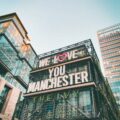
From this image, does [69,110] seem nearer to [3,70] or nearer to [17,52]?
[3,70]

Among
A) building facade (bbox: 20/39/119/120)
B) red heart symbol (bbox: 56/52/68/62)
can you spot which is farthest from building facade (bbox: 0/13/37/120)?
red heart symbol (bbox: 56/52/68/62)

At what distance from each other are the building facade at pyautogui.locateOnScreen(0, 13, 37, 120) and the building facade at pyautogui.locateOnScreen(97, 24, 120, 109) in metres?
56.7

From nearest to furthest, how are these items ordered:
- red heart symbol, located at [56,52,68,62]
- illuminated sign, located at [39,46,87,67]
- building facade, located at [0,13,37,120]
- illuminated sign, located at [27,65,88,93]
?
illuminated sign, located at [27,65,88,93] < illuminated sign, located at [39,46,87,67] < red heart symbol, located at [56,52,68,62] < building facade, located at [0,13,37,120]

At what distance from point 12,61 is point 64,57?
12.6 m

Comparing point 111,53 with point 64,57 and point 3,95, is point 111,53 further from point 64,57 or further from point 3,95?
point 3,95

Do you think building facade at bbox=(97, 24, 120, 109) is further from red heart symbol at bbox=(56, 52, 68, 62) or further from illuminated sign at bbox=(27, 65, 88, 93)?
illuminated sign at bbox=(27, 65, 88, 93)

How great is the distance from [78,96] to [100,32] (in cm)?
10423

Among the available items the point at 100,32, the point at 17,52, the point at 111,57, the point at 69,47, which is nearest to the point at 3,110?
the point at 17,52

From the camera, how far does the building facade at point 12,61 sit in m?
26.3

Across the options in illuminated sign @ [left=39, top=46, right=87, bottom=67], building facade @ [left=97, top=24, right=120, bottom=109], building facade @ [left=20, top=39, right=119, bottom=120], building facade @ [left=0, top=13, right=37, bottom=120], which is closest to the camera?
building facade @ [left=20, top=39, right=119, bottom=120]

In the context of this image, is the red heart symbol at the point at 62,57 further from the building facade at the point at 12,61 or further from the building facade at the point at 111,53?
the building facade at the point at 111,53

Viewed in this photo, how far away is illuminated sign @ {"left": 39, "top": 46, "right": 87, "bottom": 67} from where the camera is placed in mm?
22331

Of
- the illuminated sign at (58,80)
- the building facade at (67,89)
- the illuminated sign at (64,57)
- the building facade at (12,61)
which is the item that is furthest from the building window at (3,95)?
the illuminated sign at (64,57)

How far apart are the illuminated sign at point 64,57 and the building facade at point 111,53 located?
60.6m
